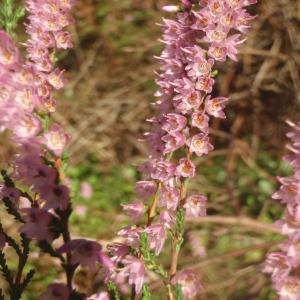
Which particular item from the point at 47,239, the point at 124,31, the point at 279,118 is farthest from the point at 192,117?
the point at 124,31

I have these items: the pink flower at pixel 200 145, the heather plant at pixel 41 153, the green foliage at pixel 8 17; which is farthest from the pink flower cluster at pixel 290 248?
the green foliage at pixel 8 17

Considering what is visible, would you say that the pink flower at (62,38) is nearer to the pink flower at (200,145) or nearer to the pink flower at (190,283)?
the pink flower at (200,145)

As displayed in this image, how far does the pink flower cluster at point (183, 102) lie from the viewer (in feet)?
4.40

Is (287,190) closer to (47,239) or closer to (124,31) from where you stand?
(47,239)

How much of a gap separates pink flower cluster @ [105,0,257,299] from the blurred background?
335cm

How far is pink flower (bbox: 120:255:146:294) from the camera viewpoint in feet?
4.60

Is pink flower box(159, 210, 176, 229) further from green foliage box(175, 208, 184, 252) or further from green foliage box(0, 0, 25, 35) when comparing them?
green foliage box(0, 0, 25, 35)

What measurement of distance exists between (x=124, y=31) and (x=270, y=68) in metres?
1.94

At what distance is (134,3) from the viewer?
7098 mm

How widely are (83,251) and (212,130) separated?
4813 millimetres

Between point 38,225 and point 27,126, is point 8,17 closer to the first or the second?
point 27,126

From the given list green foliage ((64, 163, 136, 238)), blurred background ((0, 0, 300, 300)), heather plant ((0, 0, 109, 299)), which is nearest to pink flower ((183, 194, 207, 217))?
heather plant ((0, 0, 109, 299))

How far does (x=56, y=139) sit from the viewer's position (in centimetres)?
117

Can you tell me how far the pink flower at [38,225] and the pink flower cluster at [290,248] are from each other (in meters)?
0.44
